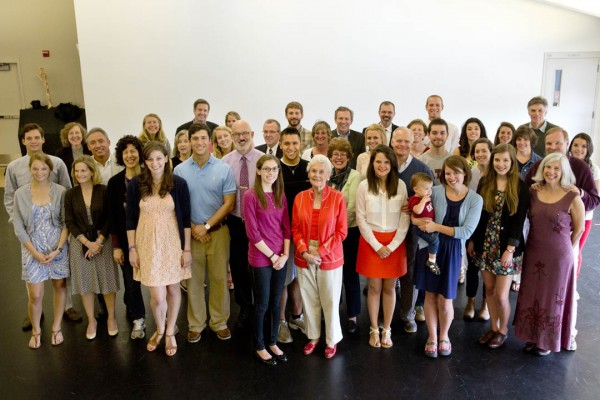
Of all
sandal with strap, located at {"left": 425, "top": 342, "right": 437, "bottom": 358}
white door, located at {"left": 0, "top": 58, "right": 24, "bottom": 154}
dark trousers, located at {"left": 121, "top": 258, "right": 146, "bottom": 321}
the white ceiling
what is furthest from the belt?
white door, located at {"left": 0, "top": 58, "right": 24, "bottom": 154}

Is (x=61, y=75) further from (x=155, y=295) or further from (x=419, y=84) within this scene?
(x=155, y=295)

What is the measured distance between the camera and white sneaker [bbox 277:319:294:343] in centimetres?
340

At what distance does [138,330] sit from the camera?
3.49 metres

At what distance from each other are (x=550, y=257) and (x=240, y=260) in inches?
89.8

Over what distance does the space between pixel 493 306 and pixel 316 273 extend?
4.63 ft

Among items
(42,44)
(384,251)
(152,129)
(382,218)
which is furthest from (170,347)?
(42,44)

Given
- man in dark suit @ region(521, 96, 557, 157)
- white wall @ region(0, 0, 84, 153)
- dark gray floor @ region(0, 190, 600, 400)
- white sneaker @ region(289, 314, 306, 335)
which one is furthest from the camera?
white wall @ region(0, 0, 84, 153)

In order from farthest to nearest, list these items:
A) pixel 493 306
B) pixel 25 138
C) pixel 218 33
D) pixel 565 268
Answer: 1. pixel 218 33
2. pixel 25 138
3. pixel 493 306
4. pixel 565 268

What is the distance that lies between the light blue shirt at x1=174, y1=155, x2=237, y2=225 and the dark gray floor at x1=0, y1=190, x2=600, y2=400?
1061 millimetres

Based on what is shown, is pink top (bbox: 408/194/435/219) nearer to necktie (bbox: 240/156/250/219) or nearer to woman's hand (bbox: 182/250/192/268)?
necktie (bbox: 240/156/250/219)

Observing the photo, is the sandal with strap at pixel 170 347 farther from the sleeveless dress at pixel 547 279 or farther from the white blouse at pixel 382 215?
the sleeveless dress at pixel 547 279

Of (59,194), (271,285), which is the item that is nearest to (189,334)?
(271,285)

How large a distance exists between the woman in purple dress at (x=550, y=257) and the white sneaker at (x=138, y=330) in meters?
2.91

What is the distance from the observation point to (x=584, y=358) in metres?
3.17
